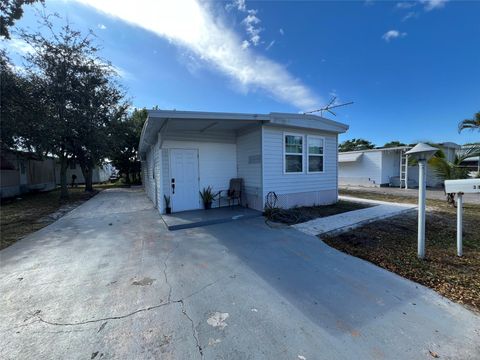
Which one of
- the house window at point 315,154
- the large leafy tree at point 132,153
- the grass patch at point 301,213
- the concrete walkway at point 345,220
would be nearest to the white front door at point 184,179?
the grass patch at point 301,213

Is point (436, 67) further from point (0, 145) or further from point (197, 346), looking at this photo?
point (0, 145)

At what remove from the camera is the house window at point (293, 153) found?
6879mm

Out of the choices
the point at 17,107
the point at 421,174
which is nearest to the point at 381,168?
the point at 421,174

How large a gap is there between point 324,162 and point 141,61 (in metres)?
8.19

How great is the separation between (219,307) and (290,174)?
5272 mm

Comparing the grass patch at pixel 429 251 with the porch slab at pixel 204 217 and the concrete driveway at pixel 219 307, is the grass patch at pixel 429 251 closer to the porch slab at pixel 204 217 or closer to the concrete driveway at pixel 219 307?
the concrete driveway at pixel 219 307

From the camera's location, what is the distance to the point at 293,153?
702 centimetres

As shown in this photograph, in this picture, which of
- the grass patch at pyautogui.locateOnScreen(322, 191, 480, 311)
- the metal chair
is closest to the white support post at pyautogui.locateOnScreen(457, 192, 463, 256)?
the grass patch at pyautogui.locateOnScreen(322, 191, 480, 311)

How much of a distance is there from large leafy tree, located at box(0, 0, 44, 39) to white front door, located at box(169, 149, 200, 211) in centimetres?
763

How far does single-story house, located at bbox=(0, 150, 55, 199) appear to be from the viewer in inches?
444

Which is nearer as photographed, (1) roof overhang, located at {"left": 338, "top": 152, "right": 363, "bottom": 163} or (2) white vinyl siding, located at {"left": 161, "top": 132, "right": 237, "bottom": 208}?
(2) white vinyl siding, located at {"left": 161, "top": 132, "right": 237, "bottom": 208}

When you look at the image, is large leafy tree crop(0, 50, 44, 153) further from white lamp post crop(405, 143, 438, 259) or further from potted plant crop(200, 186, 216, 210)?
white lamp post crop(405, 143, 438, 259)

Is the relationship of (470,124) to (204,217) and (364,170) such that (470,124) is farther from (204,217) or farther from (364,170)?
(204,217)

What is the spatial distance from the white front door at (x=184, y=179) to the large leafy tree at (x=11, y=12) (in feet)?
25.0
